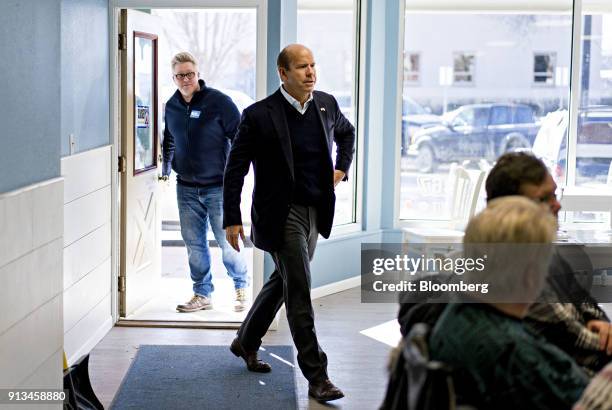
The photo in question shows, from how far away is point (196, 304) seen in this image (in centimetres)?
646

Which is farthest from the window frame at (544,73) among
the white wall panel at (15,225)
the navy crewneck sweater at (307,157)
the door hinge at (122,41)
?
the white wall panel at (15,225)

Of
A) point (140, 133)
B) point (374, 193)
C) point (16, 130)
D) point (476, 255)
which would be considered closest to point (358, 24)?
point (374, 193)

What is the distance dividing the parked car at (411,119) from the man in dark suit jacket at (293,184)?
9.95ft

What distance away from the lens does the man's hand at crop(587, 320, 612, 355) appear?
9.18 ft

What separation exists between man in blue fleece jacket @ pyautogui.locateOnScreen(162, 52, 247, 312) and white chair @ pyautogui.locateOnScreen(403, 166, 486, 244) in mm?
1441

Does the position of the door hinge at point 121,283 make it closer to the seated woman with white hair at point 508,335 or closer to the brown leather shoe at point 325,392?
the brown leather shoe at point 325,392

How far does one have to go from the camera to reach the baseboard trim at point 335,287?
691 centimetres

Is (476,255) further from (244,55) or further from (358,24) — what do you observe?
(244,55)

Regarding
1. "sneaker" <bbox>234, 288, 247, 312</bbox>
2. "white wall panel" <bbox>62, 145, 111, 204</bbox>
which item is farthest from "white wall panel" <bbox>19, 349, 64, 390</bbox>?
"sneaker" <bbox>234, 288, 247, 312</bbox>

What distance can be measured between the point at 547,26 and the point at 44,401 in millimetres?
5467

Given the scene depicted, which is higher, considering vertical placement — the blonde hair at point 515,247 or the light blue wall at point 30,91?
the light blue wall at point 30,91

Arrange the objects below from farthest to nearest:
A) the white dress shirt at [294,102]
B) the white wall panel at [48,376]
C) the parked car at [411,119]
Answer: the parked car at [411,119] → the white dress shirt at [294,102] → the white wall panel at [48,376]

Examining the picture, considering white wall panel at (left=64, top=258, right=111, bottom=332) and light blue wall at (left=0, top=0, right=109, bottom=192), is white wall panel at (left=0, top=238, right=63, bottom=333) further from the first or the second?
white wall panel at (left=64, top=258, right=111, bottom=332)

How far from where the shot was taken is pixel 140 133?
249 inches
